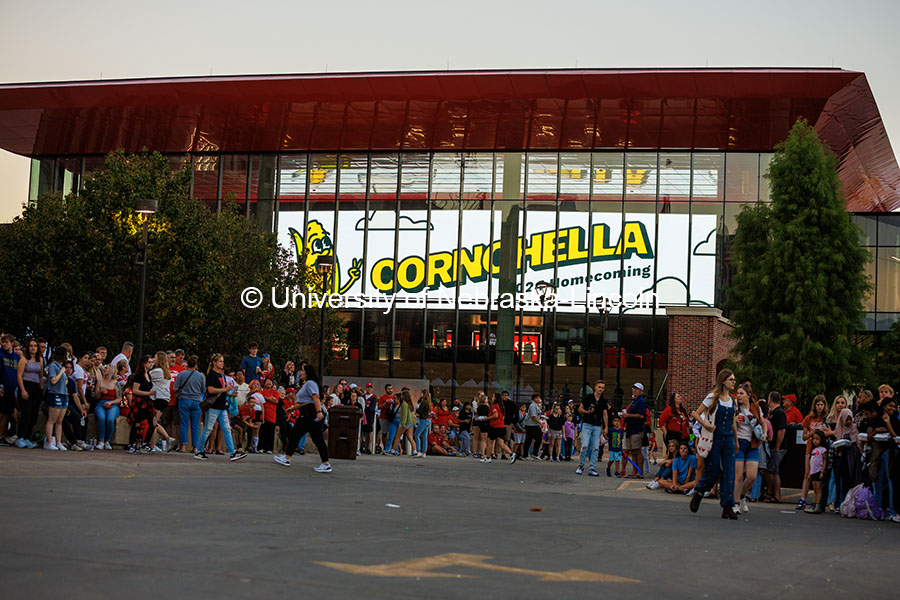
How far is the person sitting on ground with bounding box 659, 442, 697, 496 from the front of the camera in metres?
17.5

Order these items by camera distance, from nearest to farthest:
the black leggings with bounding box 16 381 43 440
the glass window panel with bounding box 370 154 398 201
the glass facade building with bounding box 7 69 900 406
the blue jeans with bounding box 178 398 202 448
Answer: the black leggings with bounding box 16 381 43 440 < the blue jeans with bounding box 178 398 202 448 < the glass facade building with bounding box 7 69 900 406 < the glass window panel with bounding box 370 154 398 201

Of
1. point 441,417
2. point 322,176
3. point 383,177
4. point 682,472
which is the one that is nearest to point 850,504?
point 682,472

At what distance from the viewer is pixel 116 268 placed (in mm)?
30562

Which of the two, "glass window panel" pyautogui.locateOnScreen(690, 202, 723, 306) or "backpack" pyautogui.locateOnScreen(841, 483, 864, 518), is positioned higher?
"glass window panel" pyautogui.locateOnScreen(690, 202, 723, 306)

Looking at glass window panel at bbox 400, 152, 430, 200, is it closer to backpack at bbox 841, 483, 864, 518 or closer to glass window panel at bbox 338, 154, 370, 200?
glass window panel at bbox 338, 154, 370, 200

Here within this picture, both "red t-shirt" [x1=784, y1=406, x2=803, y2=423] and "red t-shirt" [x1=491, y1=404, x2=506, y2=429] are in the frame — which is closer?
"red t-shirt" [x1=784, y1=406, x2=803, y2=423]

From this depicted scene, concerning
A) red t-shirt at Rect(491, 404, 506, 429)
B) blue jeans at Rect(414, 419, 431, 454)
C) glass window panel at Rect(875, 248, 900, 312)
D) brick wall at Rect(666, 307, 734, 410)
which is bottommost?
blue jeans at Rect(414, 419, 431, 454)

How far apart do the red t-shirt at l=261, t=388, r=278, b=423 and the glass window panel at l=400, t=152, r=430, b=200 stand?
2270 cm

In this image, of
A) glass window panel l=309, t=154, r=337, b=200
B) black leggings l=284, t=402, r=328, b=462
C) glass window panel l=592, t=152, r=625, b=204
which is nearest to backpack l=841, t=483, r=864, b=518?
black leggings l=284, t=402, r=328, b=462

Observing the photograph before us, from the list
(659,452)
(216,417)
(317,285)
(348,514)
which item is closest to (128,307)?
(317,285)

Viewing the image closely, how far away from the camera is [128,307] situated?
30.1 metres

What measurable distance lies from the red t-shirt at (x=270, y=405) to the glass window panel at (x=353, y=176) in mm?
22897

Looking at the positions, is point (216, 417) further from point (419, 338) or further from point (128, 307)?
point (419, 338)

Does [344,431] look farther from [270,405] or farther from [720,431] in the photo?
[720,431]
